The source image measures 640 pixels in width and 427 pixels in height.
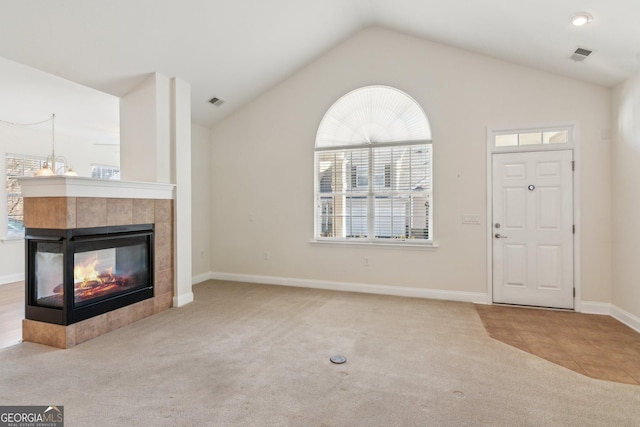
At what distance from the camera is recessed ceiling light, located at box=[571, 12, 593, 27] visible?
2.85 m

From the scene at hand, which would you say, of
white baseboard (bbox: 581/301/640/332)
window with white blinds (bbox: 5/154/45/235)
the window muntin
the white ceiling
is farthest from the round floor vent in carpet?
window with white blinds (bbox: 5/154/45/235)

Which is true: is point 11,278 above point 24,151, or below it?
below

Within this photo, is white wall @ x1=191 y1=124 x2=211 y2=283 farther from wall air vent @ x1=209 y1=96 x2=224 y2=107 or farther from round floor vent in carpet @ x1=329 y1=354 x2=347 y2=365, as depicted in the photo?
round floor vent in carpet @ x1=329 y1=354 x2=347 y2=365

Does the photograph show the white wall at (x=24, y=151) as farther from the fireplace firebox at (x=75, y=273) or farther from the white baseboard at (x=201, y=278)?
the fireplace firebox at (x=75, y=273)

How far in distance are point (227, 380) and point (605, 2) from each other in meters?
4.28

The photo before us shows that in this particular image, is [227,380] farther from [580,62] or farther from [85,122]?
[85,122]

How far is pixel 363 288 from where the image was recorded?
4.86 meters

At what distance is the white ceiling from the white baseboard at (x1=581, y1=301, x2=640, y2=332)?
103 inches

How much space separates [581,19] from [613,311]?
10.7ft

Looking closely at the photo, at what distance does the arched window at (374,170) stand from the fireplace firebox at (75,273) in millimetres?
2786

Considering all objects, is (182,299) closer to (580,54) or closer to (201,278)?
(201,278)

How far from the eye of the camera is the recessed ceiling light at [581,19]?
9.36ft

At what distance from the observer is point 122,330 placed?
334cm

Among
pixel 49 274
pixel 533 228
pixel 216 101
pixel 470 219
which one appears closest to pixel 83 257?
pixel 49 274
